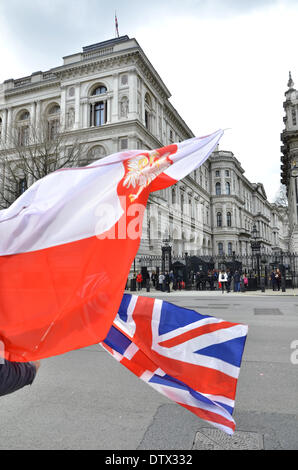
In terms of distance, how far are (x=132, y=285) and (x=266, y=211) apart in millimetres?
86668

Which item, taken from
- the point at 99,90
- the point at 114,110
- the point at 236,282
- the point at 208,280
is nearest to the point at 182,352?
the point at 236,282

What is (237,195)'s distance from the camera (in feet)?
230

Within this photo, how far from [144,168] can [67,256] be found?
2.45ft

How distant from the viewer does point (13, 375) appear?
172 centimetres

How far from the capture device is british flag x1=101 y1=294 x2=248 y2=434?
2.01m

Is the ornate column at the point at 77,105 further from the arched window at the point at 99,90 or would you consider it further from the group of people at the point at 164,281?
the group of people at the point at 164,281

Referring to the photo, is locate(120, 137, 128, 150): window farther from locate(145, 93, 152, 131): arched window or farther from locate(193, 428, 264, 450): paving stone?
locate(193, 428, 264, 450): paving stone

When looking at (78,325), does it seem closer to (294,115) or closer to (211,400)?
(211,400)

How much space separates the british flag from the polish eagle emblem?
2.57 ft

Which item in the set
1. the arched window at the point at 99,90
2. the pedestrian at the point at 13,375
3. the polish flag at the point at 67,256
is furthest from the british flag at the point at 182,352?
the arched window at the point at 99,90

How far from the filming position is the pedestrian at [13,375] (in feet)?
5.49

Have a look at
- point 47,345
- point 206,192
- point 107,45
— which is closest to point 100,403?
point 47,345

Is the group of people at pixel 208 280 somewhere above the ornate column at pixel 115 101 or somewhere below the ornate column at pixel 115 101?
below

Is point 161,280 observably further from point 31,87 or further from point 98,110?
point 31,87
